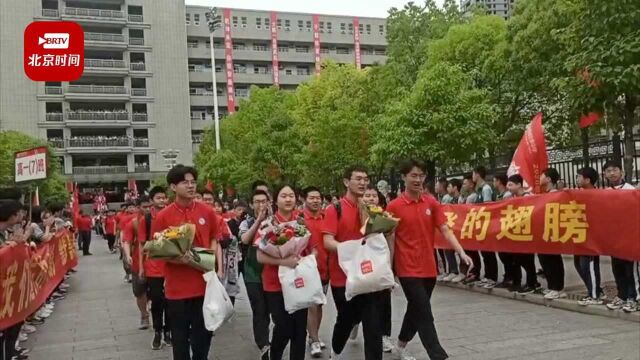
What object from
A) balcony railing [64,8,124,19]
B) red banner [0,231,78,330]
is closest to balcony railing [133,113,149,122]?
balcony railing [64,8,124,19]

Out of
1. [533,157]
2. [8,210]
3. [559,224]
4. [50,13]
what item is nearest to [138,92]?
[50,13]

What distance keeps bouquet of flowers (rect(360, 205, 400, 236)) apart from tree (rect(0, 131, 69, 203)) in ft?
114

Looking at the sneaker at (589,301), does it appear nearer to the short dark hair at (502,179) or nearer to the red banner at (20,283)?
the short dark hair at (502,179)

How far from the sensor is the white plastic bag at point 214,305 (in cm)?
499

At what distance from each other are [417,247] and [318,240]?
105 centimetres

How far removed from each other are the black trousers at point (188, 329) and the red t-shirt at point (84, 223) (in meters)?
20.6

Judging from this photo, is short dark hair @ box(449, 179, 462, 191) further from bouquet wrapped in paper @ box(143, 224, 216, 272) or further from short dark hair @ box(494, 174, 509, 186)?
bouquet wrapped in paper @ box(143, 224, 216, 272)

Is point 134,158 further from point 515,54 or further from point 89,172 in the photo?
point 515,54

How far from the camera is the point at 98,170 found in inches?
2261

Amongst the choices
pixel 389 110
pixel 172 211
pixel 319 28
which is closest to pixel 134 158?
pixel 319 28

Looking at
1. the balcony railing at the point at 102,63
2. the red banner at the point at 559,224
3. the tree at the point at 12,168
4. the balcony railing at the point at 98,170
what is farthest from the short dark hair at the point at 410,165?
the balcony railing at the point at 102,63

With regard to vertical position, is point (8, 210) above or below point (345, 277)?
above

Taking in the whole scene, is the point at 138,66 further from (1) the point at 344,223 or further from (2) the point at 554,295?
(1) the point at 344,223

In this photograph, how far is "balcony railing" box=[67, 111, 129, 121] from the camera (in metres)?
55.9
